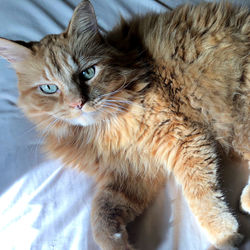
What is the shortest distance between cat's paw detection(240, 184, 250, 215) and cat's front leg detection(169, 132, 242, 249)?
0.21 feet

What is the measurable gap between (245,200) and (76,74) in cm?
87

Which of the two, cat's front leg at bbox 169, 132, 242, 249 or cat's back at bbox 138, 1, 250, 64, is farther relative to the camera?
cat's back at bbox 138, 1, 250, 64

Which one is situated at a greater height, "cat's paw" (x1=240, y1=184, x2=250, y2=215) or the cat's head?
the cat's head

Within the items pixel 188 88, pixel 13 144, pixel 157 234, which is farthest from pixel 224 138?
pixel 13 144

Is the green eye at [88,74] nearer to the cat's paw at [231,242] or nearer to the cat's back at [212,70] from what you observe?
the cat's back at [212,70]

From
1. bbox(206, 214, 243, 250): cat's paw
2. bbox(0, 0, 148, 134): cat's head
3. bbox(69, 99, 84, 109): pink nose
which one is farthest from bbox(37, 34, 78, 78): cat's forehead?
bbox(206, 214, 243, 250): cat's paw

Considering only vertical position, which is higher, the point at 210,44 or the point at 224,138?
the point at 210,44

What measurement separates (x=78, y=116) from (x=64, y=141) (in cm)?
26

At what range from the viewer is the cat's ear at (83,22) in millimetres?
1137

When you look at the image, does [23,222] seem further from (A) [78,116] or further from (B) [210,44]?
(B) [210,44]

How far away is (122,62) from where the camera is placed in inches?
48.6

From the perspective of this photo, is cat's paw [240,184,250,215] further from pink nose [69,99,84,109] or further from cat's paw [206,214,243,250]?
pink nose [69,99,84,109]

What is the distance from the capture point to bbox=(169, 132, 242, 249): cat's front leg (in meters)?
1.10

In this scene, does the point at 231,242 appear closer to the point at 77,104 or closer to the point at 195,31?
the point at 77,104
